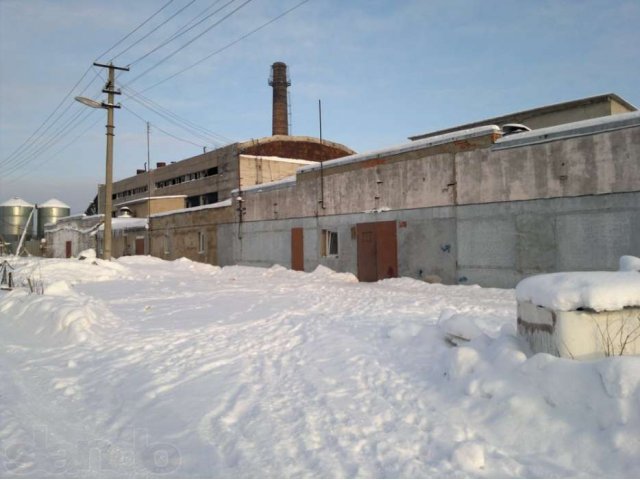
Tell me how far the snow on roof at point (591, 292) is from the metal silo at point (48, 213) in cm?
6340

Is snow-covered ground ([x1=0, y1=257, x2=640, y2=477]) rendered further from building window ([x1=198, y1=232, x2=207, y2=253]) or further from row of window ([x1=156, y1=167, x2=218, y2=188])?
row of window ([x1=156, y1=167, x2=218, y2=188])

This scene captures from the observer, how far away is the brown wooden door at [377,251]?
53.9 ft

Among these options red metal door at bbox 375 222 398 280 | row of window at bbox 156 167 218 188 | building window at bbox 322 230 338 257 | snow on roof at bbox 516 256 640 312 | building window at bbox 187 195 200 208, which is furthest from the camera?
building window at bbox 187 195 200 208

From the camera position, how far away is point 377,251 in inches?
668

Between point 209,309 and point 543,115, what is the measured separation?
19.1m

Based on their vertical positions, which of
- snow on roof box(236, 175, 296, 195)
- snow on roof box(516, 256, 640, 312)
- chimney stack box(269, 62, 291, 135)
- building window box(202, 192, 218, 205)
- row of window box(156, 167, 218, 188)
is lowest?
snow on roof box(516, 256, 640, 312)

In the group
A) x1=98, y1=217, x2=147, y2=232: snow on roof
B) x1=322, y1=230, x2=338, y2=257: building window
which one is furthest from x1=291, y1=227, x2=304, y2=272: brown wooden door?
x1=98, y1=217, x2=147, y2=232: snow on roof

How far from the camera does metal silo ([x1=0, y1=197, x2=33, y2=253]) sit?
172 ft

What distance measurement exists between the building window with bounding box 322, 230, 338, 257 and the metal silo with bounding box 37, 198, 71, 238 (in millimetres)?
50283

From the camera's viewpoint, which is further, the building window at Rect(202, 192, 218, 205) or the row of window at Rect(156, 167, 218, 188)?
the row of window at Rect(156, 167, 218, 188)

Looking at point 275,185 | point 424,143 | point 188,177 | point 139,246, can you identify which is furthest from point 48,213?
point 424,143

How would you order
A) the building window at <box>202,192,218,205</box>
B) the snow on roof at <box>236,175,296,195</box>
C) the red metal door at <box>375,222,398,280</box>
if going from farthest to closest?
the building window at <box>202,192,218,205</box>
the snow on roof at <box>236,175,296,195</box>
the red metal door at <box>375,222,398,280</box>

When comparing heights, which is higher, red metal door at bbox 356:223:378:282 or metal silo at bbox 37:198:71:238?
metal silo at bbox 37:198:71:238

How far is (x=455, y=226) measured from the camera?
14438 millimetres
